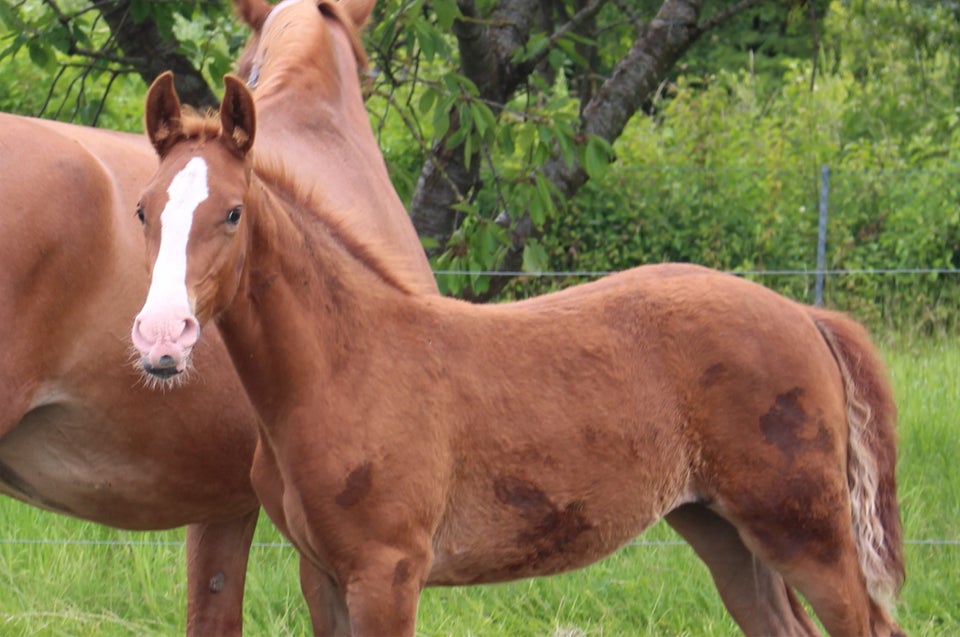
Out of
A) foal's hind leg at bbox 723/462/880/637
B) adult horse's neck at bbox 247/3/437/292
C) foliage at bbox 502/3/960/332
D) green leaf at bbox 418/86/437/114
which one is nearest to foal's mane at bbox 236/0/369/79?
adult horse's neck at bbox 247/3/437/292

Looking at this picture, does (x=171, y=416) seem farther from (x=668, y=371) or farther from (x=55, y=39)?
(x=55, y=39)

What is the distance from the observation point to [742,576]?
369 cm

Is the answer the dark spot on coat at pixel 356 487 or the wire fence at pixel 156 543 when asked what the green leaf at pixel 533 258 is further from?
the dark spot on coat at pixel 356 487

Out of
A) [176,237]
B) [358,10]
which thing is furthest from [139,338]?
[358,10]

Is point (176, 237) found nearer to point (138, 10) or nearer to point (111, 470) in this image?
point (111, 470)

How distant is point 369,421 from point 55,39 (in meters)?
2.75

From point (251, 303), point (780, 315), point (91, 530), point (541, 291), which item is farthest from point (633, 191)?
point (251, 303)

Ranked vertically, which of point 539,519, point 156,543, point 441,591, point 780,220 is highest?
point 539,519

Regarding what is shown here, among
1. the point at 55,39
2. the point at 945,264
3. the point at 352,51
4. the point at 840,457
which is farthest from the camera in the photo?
the point at 945,264

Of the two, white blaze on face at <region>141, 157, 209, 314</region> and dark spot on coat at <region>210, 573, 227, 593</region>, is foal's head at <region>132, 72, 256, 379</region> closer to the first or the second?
white blaze on face at <region>141, 157, 209, 314</region>

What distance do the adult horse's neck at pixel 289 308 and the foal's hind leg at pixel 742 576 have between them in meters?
1.19

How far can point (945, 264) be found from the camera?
1005 cm

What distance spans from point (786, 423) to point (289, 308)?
49.7 inches

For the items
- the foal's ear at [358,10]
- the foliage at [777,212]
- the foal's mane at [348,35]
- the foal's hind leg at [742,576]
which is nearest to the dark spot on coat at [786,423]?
the foal's hind leg at [742,576]
